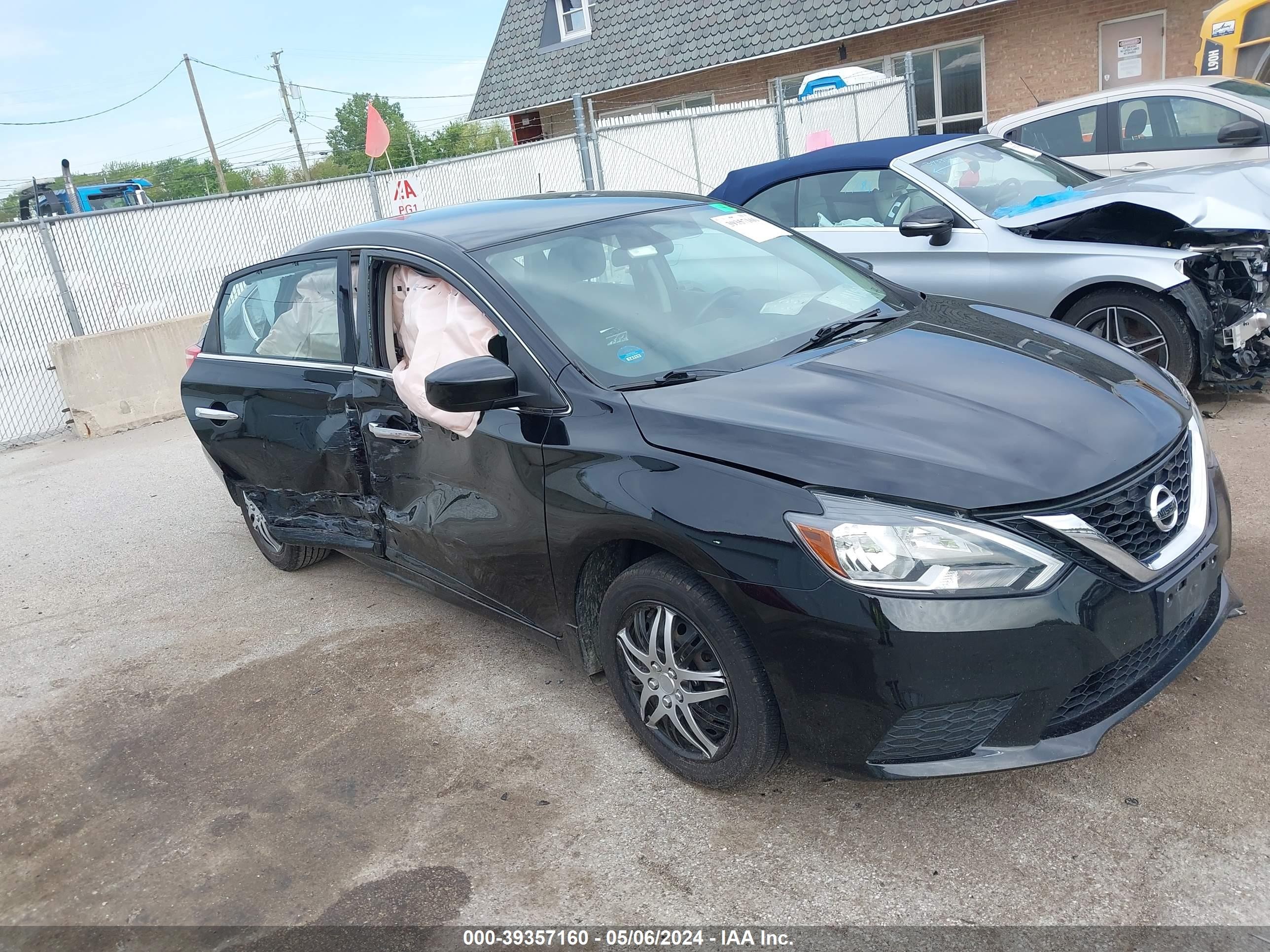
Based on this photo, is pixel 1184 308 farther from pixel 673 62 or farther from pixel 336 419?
pixel 673 62

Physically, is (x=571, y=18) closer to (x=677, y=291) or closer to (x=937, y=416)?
(x=677, y=291)

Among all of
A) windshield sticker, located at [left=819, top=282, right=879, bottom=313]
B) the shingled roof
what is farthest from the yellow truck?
windshield sticker, located at [left=819, top=282, right=879, bottom=313]

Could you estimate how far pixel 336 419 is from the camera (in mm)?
4180

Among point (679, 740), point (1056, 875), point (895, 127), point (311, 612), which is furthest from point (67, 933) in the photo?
point (895, 127)

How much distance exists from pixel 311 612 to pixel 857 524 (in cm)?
326

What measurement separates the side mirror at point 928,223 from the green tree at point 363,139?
54736mm

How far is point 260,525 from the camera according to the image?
546cm

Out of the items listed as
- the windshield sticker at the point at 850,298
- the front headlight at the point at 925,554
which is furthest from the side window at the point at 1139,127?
the front headlight at the point at 925,554

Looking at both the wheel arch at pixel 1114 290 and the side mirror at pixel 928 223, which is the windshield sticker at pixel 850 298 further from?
the side mirror at pixel 928 223

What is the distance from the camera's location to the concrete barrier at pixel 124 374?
9.84m

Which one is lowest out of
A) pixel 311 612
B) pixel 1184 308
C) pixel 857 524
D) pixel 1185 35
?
pixel 311 612

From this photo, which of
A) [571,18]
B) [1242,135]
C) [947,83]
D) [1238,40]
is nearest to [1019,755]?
[1242,135]

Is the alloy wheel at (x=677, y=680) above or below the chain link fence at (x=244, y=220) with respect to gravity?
below

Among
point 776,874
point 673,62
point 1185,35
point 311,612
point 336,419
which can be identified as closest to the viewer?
point 776,874
